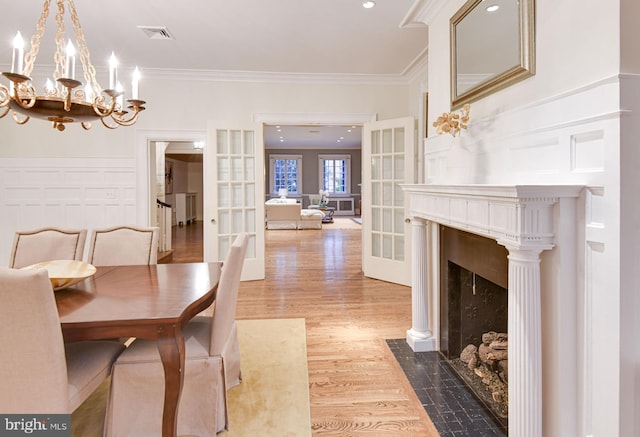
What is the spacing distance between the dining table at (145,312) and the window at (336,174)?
13.1 meters

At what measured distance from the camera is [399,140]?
4.80m

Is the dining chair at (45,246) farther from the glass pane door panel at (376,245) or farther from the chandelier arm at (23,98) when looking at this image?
the glass pane door panel at (376,245)

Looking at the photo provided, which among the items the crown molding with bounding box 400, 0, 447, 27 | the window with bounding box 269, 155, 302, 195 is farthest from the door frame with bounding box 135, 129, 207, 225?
the window with bounding box 269, 155, 302, 195

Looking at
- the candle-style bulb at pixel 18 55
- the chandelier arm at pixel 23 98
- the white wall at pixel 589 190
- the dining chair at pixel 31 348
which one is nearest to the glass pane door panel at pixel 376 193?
the white wall at pixel 589 190

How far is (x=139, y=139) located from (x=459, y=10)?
3961 millimetres

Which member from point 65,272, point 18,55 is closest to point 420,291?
point 65,272

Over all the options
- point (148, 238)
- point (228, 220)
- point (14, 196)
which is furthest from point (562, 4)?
point (14, 196)

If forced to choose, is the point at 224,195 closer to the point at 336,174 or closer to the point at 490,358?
the point at 490,358

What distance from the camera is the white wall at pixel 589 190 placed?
131cm

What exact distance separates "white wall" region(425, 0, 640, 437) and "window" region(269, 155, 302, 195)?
13.3 meters

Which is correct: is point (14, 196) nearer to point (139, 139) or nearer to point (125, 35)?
point (139, 139)

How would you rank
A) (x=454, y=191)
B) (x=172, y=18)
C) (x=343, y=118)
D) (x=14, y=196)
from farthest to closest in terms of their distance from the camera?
(x=343, y=118), (x=14, y=196), (x=172, y=18), (x=454, y=191)

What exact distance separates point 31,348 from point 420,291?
2.33 meters

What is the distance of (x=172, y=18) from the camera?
135 inches
